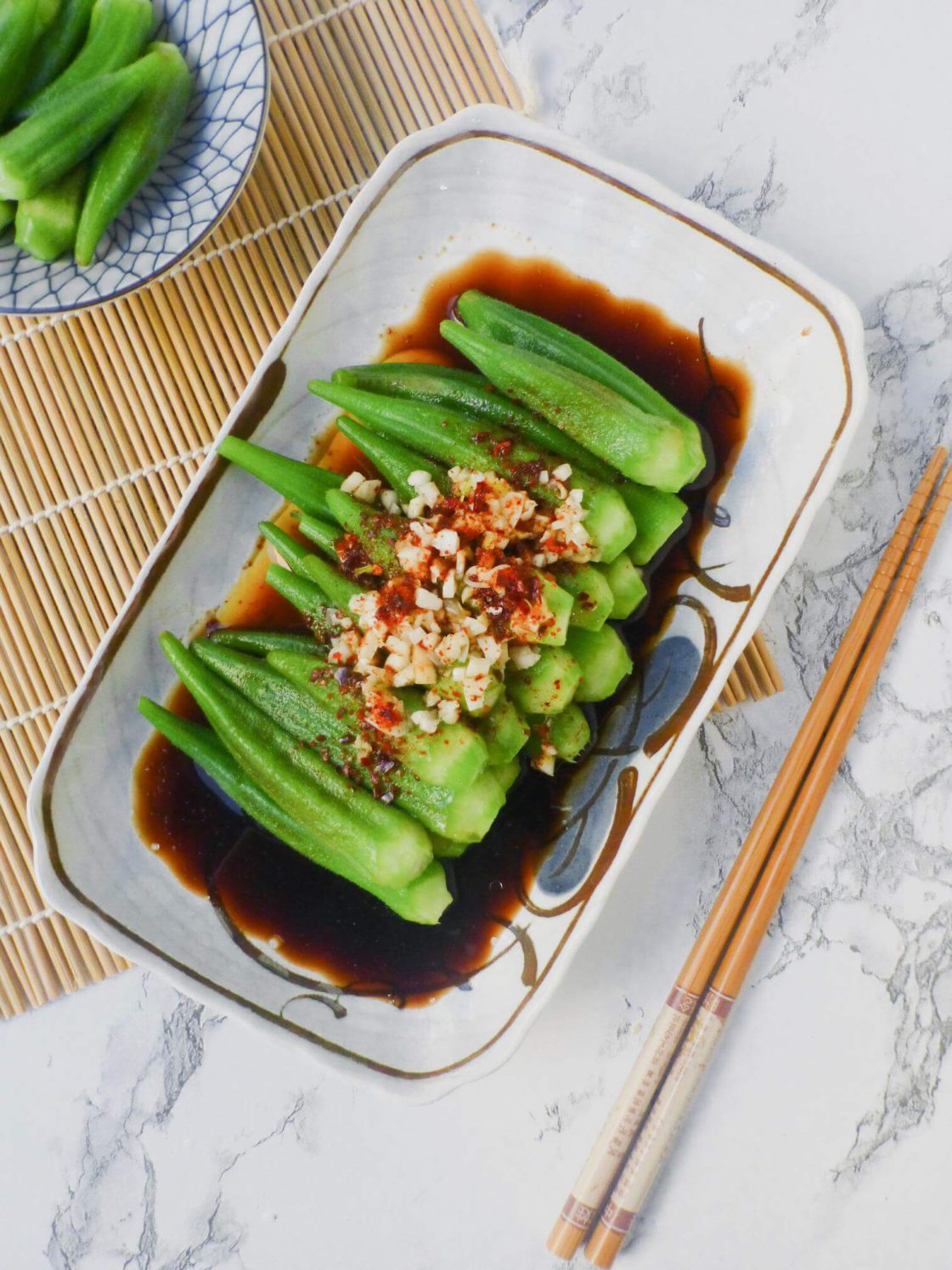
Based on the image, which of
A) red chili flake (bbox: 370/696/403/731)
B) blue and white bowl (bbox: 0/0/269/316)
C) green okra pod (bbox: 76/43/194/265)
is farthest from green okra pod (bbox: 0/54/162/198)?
red chili flake (bbox: 370/696/403/731)

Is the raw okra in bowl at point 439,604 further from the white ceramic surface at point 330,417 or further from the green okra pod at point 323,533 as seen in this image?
the white ceramic surface at point 330,417

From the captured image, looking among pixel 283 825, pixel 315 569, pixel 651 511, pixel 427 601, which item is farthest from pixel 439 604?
pixel 283 825

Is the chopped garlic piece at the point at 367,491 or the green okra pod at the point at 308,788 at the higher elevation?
the chopped garlic piece at the point at 367,491

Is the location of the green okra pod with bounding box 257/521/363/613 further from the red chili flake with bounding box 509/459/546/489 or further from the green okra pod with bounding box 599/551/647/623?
the green okra pod with bounding box 599/551/647/623

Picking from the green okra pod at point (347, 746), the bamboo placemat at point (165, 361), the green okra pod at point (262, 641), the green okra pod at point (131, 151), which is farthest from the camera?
the bamboo placemat at point (165, 361)

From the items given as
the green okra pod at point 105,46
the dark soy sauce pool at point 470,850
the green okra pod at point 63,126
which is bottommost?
the dark soy sauce pool at point 470,850

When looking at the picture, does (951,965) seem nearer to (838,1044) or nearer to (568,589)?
(838,1044)

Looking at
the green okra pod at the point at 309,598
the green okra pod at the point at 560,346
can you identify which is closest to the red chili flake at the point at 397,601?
the green okra pod at the point at 309,598
